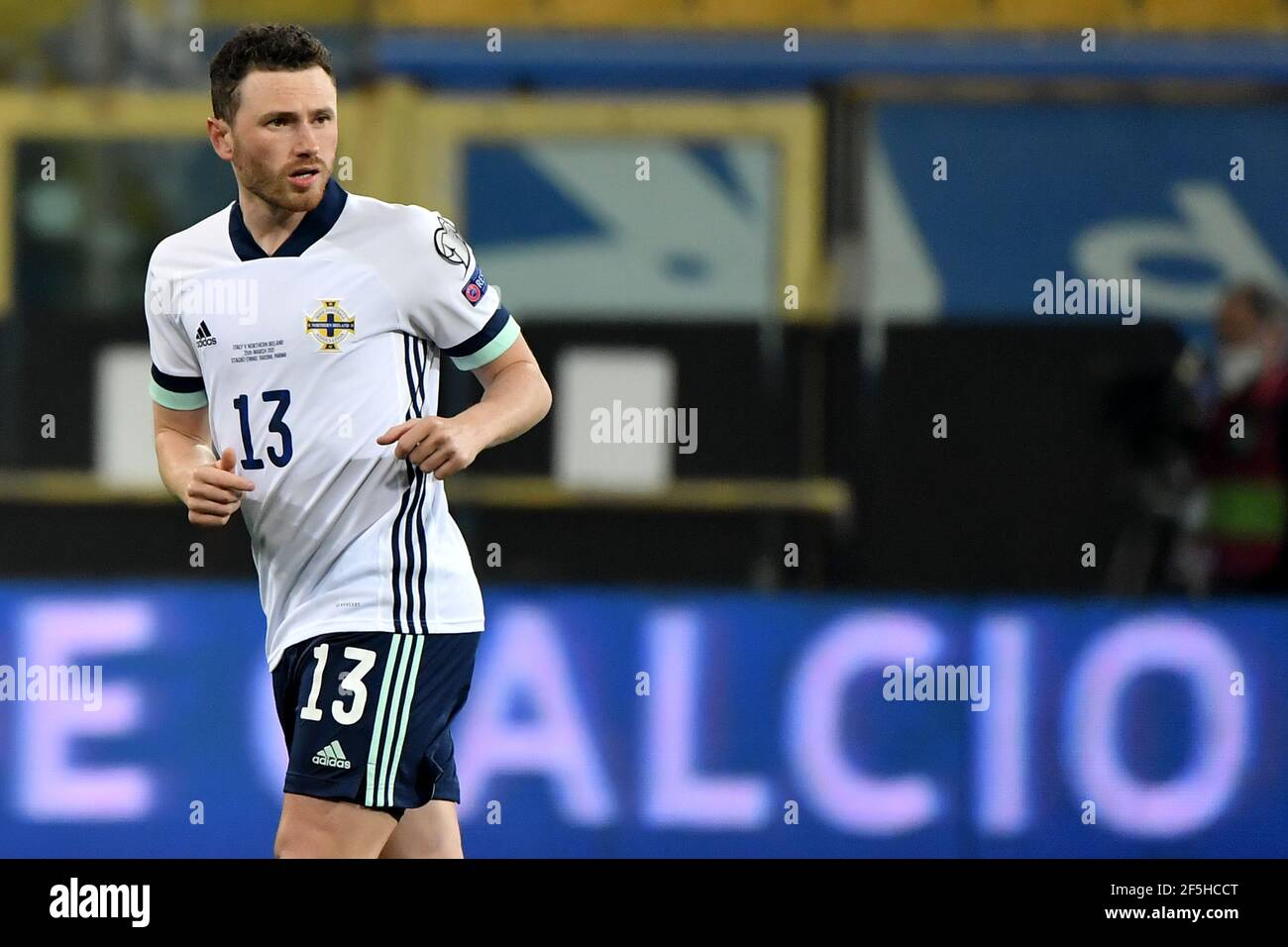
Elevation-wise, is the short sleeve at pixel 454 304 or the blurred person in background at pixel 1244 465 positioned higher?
the short sleeve at pixel 454 304

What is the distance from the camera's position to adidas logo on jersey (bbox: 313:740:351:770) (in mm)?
3055

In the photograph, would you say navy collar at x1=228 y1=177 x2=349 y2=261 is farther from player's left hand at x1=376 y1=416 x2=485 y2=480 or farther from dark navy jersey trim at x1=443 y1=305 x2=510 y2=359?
player's left hand at x1=376 y1=416 x2=485 y2=480

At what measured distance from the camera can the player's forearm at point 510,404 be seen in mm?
3121

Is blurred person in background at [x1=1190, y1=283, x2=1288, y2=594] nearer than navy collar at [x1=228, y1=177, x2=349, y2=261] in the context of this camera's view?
No

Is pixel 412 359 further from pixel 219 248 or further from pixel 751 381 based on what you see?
pixel 751 381

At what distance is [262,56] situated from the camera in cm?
311

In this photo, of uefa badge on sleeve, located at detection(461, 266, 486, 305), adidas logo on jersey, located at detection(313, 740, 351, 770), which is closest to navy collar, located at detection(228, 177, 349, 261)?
uefa badge on sleeve, located at detection(461, 266, 486, 305)

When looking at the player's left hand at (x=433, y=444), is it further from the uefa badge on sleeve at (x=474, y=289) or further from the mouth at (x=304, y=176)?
the mouth at (x=304, y=176)

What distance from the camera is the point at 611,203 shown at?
6.35m

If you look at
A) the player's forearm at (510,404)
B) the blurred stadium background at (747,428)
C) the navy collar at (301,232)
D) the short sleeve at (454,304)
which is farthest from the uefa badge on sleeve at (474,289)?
the blurred stadium background at (747,428)

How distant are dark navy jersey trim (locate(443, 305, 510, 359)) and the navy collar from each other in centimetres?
28

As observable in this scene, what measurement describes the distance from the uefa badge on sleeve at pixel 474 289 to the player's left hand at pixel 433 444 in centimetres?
30
